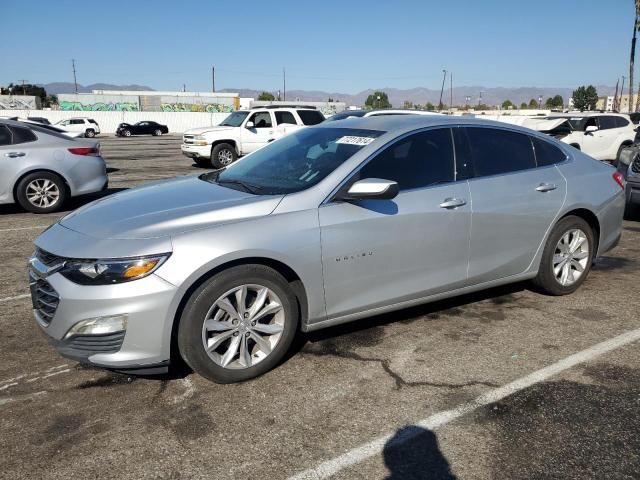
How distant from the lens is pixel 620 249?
673cm

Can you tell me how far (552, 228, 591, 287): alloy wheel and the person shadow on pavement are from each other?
2.58 meters

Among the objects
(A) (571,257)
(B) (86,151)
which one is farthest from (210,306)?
(B) (86,151)

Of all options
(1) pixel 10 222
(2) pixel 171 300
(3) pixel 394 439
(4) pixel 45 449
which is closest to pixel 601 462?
(3) pixel 394 439

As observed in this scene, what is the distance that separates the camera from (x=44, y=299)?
3.25 meters

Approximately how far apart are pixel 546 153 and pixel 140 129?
45.1m

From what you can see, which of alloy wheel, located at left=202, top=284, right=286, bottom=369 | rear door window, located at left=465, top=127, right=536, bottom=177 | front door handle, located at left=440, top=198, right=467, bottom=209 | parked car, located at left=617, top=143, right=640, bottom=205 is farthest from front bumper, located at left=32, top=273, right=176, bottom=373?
parked car, located at left=617, top=143, right=640, bottom=205

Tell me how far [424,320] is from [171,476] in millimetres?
2428

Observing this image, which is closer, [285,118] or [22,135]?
[22,135]

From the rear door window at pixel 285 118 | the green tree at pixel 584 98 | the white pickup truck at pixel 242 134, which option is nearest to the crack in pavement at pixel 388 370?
the white pickup truck at pixel 242 134

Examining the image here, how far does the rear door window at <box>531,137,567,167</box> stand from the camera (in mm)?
4676

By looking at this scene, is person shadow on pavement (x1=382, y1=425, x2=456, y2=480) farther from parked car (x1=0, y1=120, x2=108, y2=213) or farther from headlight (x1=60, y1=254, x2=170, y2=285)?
parked car (x1=0, y1=120, x2=108, y2=213)

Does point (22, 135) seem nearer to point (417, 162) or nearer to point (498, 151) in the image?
point (417, 162)

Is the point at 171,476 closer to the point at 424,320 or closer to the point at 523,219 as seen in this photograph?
the point at 424,320

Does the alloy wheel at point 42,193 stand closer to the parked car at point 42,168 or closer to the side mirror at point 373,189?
the parked car at point 42,168
